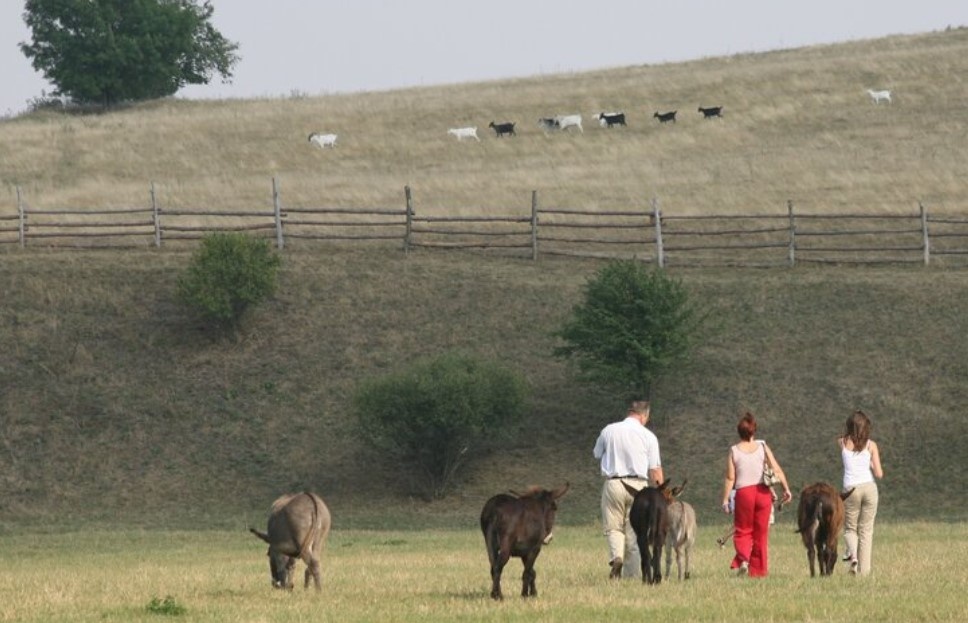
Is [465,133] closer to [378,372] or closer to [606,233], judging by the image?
[606,233]

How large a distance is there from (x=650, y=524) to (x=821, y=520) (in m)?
1.89

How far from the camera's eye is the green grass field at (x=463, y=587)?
13.9 metres

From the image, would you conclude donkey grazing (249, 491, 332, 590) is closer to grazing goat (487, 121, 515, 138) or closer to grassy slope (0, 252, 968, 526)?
grassy slope (0, 252, 968, 526)

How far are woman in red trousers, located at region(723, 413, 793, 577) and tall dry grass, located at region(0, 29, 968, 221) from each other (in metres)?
35.2

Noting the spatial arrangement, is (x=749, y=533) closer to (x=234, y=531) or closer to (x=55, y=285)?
(x=234, y=531)

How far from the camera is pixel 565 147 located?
6644cm

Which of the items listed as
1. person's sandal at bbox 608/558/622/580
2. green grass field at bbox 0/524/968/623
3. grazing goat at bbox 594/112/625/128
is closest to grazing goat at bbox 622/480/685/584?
green grass field at bbox 0/524/968/623

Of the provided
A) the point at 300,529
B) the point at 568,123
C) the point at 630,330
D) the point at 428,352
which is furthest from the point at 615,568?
the point at 568,123

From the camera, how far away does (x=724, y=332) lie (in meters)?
41.3

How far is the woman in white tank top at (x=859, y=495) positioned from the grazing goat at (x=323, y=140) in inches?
2026

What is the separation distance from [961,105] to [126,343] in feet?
128

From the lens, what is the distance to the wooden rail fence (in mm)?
46906

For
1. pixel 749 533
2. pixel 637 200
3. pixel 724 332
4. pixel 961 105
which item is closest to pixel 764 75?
pixel 961 105

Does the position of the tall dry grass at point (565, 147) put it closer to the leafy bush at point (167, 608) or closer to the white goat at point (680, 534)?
the white goat at point (680, 534)
